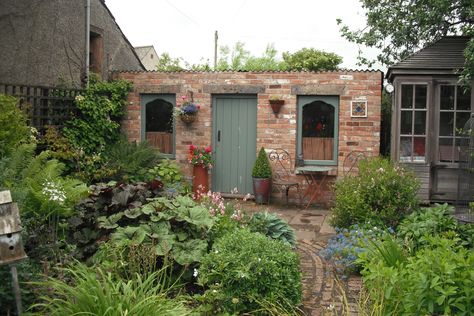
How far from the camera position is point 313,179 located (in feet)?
32.0

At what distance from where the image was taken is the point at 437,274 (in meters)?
3.27

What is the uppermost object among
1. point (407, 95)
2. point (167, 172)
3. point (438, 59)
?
point (438, 59)

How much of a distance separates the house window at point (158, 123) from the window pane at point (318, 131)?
2.83m

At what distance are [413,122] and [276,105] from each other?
2.57m

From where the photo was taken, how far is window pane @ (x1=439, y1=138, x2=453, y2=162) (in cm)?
898

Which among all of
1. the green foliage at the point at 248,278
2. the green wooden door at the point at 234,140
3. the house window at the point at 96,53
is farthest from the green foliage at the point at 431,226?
the house window at the point at 96,53

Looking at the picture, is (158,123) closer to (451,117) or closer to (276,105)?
(276,105)

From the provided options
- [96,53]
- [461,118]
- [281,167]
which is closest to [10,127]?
[96,53]

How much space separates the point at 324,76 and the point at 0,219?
25.2 ft

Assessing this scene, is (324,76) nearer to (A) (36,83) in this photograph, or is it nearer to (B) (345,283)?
(A) (36,83)

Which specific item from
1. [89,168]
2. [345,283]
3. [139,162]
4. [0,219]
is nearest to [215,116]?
[139,162]

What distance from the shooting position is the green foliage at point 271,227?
550cm

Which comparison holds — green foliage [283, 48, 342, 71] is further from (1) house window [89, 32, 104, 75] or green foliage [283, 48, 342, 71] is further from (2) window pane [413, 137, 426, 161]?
(2) window pane [413, 137, 426, 161]

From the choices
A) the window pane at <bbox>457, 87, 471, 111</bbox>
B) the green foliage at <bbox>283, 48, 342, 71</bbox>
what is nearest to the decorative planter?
the window pane at <bbox>457, 87, 471, 111</bbox>
